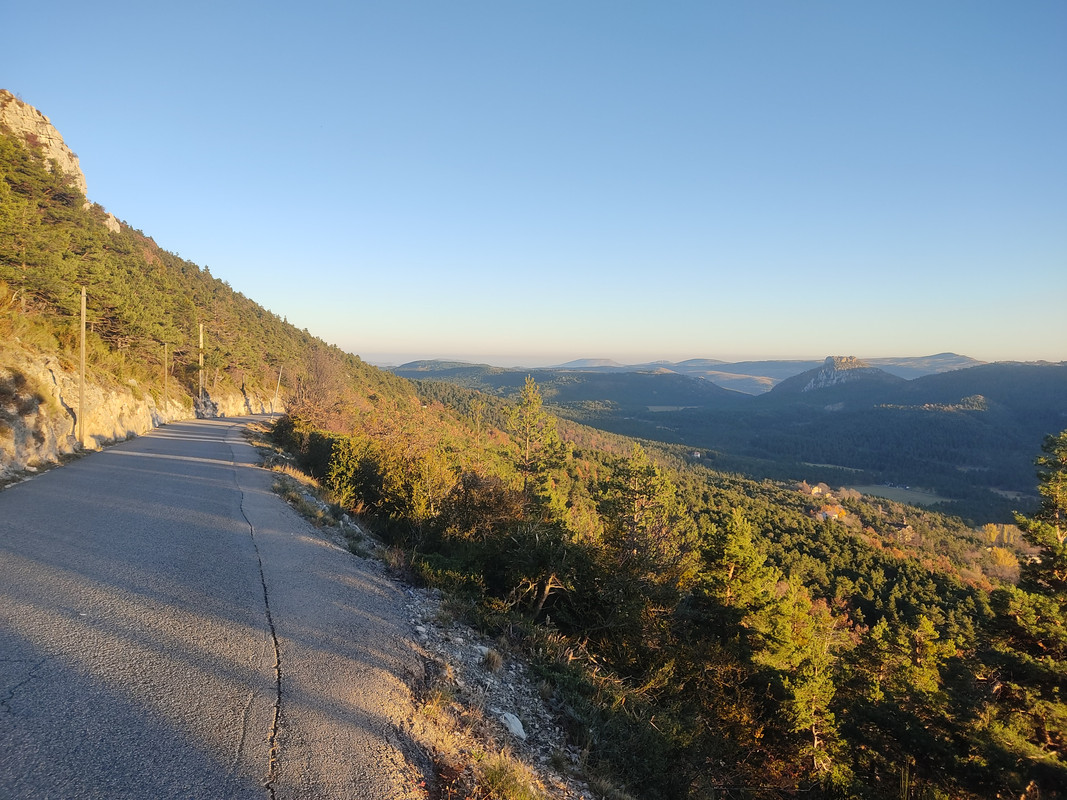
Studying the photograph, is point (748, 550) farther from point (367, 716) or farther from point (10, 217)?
point (10, 217)

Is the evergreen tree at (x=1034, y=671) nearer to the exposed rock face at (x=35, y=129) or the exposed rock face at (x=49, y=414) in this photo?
the exposed rock face at (x=49, y=414)

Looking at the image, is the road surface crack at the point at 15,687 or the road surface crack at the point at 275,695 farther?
the road surface crack at the point at 15,687

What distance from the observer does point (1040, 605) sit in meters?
11.0

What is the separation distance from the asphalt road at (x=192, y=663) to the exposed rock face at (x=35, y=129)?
166 feet

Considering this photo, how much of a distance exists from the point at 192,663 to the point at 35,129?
6942 centimetres

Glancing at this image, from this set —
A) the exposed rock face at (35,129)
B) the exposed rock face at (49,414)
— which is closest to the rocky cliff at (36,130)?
the exposed rock face at (35,129)

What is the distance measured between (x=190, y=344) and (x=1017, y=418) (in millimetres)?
288955

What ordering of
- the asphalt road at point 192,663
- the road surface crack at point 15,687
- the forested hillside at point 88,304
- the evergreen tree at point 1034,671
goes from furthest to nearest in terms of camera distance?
the forested hillside at point 88,304 → the evergreen tree at point 1034,671 → the road surface crack at point 15,687 → the asphalt road at point 192,663

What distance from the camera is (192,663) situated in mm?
3912

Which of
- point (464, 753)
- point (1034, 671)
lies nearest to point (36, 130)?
point (464, 753)

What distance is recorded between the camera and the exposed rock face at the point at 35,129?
132ft

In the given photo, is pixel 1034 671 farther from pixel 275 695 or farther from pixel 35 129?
pixel 35 129

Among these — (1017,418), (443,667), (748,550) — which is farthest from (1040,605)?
(1017,418)

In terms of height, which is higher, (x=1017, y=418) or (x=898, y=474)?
(x=1017, y=418)
